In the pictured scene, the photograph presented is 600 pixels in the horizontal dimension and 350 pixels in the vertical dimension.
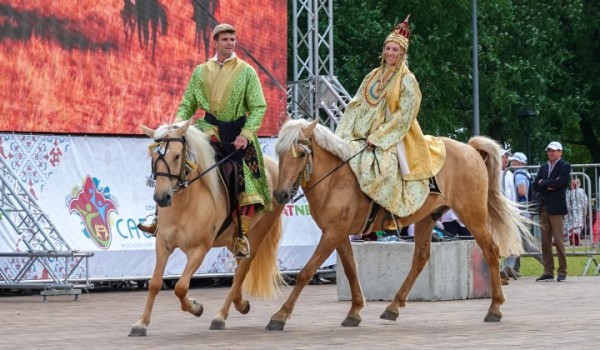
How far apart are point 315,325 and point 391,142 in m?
1.87

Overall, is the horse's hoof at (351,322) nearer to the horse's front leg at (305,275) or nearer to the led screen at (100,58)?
the horse's front leg at (305,275)

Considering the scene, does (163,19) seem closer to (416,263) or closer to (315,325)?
(416,263)

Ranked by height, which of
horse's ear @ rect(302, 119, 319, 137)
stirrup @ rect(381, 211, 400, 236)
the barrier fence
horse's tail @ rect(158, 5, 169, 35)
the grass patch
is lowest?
the grass patch

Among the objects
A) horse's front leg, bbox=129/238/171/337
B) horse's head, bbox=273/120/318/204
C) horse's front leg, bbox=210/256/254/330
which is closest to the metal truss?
horse's front leg, bbox=210/256/254/330

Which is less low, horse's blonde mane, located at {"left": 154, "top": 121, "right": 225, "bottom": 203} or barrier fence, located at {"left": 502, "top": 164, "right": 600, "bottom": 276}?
horse's blonde mane, located at {"left": 154, "top": 121, "right": 225, "bottom": 203}

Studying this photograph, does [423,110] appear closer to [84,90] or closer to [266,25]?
[266,25]

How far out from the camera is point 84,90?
20.3 metres

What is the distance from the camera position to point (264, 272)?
43.9ft

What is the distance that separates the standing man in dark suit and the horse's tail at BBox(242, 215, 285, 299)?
28.9 ft

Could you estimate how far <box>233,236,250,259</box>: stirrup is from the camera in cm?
1245

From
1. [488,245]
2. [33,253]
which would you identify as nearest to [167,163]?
[488,245]

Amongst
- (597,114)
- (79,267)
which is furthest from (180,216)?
(597,114)

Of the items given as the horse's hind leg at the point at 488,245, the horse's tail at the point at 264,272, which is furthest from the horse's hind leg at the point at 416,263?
the horse's tail at the point at 264,272

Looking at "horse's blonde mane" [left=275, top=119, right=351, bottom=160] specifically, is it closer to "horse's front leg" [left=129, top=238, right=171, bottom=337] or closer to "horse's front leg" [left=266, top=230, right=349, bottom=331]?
"horse's front leg" [left=266, top=230, right=349, bottom=331]
